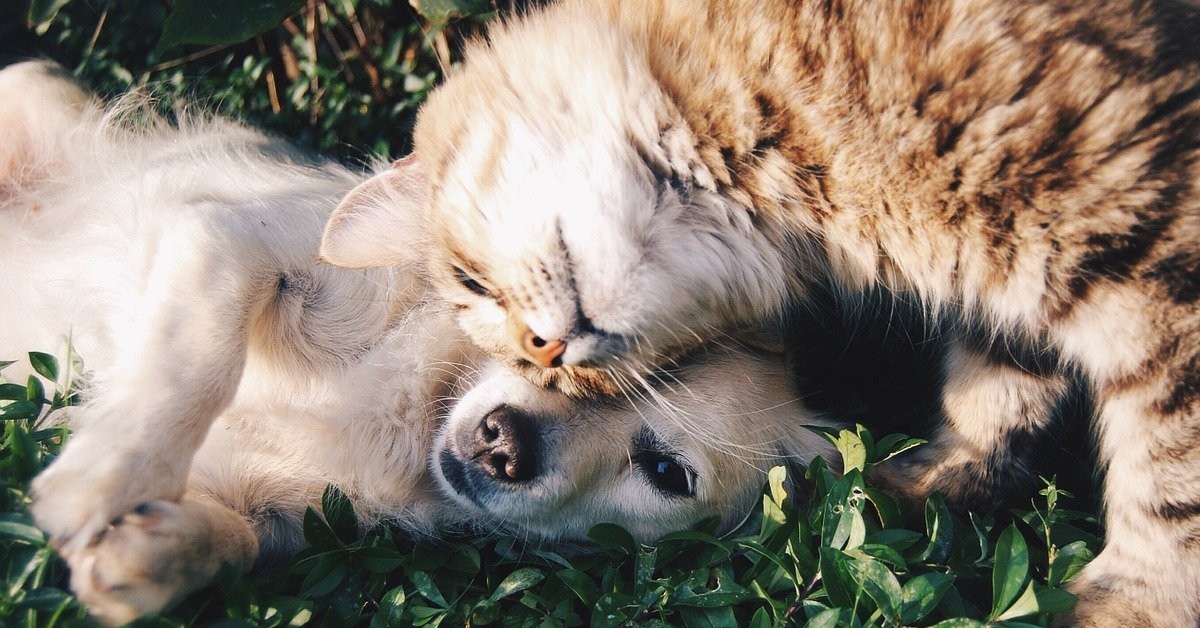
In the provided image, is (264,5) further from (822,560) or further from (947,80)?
(822,560)

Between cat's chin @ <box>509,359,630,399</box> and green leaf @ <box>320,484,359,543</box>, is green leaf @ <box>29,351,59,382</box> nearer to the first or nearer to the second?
green leaf @ <box>320,484,359,543</box>

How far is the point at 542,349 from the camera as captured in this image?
2383mm

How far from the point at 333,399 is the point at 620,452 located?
0.84 metres

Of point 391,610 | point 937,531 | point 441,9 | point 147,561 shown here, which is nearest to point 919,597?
point 937,531

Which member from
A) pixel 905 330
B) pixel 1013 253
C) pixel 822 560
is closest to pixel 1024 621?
pixel 822 560

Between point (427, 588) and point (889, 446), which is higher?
point (889, 446)

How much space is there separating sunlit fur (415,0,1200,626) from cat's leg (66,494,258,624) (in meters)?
0.85

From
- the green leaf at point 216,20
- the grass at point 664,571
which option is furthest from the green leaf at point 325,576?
the green leaf at point 216,20

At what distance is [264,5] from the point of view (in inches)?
119

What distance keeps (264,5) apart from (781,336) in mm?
1879

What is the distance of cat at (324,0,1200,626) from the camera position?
2055 mm

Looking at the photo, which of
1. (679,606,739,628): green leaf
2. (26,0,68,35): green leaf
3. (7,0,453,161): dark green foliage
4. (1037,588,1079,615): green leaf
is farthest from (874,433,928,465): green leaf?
A: (26,0,68,35): green leaf

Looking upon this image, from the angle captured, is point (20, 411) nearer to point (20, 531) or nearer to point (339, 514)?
point (20, 531)

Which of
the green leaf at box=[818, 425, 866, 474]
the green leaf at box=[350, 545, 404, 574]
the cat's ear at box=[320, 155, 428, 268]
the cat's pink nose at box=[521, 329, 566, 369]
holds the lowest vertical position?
the green leaf at box=[350, 545, 404, 574]
